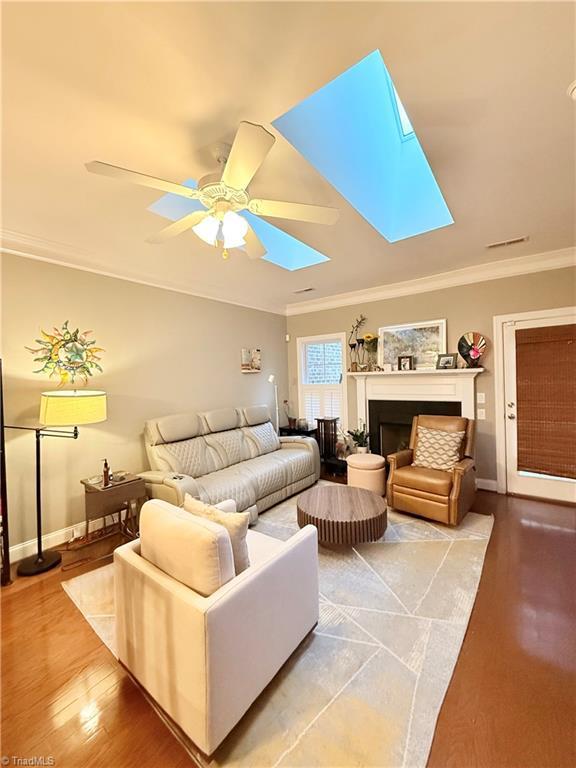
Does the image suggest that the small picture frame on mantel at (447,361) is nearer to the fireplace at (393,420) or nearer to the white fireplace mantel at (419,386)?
the white fireplace mantel at (419,386)

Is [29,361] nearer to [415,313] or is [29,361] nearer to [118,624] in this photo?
[118,624]

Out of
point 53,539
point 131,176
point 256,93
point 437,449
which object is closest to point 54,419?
point 53,539

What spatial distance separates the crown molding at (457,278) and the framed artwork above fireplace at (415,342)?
1.53 ft

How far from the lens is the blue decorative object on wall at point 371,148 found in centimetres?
159

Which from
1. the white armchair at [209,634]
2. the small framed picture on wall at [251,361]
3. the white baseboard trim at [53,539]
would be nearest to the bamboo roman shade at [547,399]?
the white armchair at [209,634]

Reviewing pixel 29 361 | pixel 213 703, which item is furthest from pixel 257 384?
pixel 213 703

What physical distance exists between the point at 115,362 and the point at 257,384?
2.18 m

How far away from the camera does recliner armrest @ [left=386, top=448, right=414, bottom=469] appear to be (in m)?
3.34

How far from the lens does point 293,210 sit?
1697mm

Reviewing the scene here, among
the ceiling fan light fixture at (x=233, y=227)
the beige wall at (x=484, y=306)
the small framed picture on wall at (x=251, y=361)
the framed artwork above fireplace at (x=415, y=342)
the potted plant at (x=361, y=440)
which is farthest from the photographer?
the small framed picture on wall at (x=251, y=361)

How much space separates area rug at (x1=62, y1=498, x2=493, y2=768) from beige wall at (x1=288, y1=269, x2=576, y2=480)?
1549 millimetres

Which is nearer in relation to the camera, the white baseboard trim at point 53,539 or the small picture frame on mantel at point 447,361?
the white baseboard trim at point 53,539

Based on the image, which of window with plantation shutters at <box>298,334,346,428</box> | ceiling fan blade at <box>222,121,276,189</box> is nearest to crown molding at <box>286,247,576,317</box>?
window with plantation shutters at <box>298,334,346,428</box>

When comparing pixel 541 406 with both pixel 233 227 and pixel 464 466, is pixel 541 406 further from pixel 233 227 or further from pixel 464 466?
pixel 233 227
